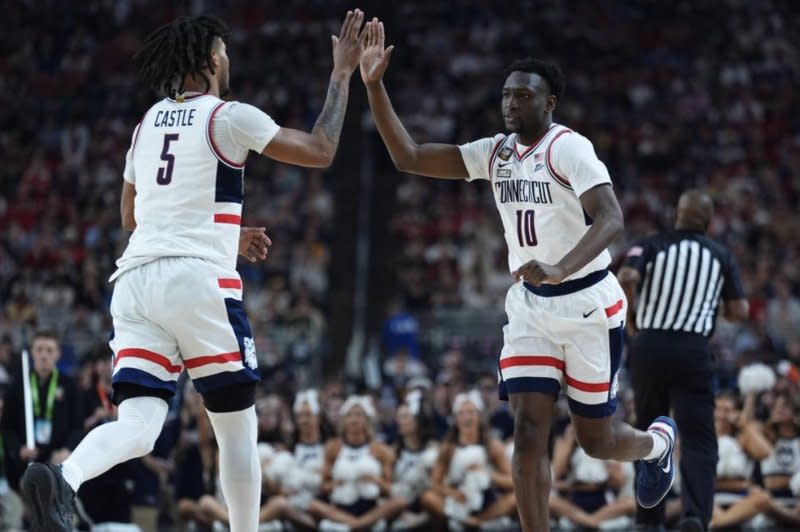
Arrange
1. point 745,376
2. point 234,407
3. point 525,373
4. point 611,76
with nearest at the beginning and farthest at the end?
1. point 234,407
2. point 525,373
3. point 745,376
4. point 611,76

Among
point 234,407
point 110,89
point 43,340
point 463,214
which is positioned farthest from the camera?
point 110,89

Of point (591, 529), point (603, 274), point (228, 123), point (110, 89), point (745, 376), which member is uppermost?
point (110, 89)

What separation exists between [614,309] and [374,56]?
1.75 meters

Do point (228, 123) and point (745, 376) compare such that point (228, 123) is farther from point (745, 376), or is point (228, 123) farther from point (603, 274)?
point (745, 376)

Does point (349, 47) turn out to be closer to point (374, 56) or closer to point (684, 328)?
point (374, 56)

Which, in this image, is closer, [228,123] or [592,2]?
[228,123]

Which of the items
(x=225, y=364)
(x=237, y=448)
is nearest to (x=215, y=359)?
(x=225, y=364)

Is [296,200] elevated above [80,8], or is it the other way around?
[80,8]

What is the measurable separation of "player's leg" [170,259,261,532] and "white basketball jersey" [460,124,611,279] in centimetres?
144

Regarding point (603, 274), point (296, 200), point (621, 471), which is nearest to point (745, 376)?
point (621, 471)

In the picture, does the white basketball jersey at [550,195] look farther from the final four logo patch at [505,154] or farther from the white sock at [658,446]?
the white sock at [658,446]

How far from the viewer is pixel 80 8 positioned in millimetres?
24891

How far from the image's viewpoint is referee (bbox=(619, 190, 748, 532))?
7863 millimetres

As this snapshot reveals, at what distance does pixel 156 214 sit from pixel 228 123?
0.50 m
